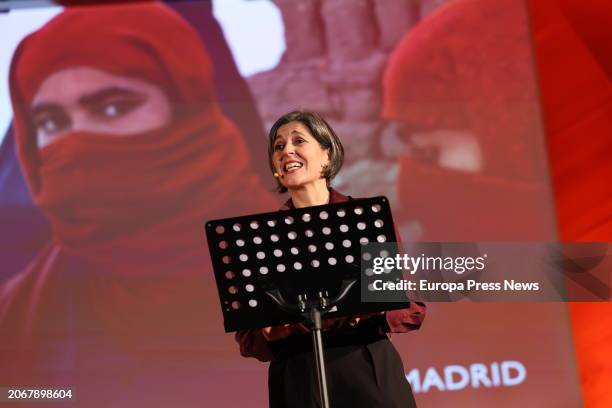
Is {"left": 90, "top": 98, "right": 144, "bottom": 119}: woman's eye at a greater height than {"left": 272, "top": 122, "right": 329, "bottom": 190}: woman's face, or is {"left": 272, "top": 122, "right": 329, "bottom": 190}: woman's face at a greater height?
{"left": 90, "top": 98, "right": 144, "bottom": 119}: woman's eye

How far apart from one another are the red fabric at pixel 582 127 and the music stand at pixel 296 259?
2.36 meters

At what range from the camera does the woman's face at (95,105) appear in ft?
14.4

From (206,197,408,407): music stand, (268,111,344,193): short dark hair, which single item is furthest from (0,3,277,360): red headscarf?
(206,197,408,407): music stand

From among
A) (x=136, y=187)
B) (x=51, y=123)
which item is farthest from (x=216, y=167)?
(x=51, y=123)

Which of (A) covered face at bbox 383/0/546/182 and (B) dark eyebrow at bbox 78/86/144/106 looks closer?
(A) covered face at bbox 383/0/546/182

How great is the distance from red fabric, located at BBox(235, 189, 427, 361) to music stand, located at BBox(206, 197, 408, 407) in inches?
7.0

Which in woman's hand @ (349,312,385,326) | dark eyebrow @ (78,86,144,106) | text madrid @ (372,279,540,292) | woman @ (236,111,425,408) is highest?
dark eyebrow @ (78,86,144,106)

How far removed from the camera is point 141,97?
14.6 feet

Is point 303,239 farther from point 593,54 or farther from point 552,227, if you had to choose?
point 593,54

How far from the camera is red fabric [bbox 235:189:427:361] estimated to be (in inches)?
89.5

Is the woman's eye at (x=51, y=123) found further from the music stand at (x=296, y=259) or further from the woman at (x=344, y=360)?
the music stand at (x=296, y=259)

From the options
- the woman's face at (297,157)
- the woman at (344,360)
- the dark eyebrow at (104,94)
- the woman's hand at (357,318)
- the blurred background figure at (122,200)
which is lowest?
the woman at (344,360)

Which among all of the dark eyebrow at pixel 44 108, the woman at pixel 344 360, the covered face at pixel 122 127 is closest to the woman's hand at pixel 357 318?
the woman at pixel 344 360

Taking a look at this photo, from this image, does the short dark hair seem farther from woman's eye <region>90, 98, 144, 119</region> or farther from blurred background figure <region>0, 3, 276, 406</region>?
woman's eye <region>90, 98, 144, 119</region>
